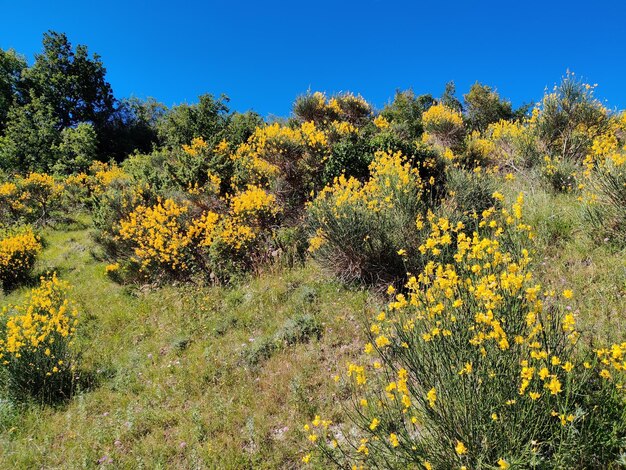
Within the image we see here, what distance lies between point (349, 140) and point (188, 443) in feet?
24.0

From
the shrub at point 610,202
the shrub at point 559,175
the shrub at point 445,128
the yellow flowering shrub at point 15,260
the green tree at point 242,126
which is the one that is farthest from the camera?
the green tree at point 242,126

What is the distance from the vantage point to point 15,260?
8977 mm

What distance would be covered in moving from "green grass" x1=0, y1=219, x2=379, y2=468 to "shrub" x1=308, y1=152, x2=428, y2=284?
415 millimetres

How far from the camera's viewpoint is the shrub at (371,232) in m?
5.19

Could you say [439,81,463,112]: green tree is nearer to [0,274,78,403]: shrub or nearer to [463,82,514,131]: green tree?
[463,82,514,131]: green tree

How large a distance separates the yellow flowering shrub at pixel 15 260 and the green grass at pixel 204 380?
12.9 feet

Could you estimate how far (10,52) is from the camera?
94.2 ft

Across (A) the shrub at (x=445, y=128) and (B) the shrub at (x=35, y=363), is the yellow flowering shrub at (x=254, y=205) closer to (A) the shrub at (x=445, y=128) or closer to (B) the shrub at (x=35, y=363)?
(B) the shrub at (x=35, y=363)

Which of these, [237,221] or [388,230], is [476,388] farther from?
[237,221]

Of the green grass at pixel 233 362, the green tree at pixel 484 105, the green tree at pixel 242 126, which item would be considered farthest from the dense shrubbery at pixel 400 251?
the green tree at pixel 484 105

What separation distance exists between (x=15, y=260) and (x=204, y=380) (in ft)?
25.9

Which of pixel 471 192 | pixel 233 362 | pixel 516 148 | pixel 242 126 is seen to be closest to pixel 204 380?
pixel 233 362

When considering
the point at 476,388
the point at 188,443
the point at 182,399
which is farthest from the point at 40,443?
the point at 476,388

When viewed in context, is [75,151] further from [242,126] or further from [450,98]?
[450,98]
